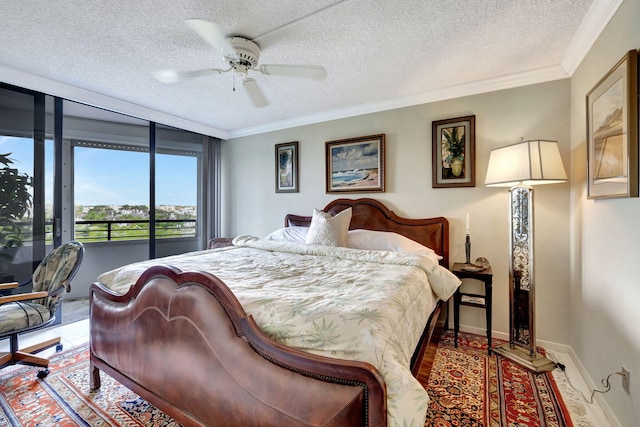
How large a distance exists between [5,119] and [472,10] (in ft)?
13.0

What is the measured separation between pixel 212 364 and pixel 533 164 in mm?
2426

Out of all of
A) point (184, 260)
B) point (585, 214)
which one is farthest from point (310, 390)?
point (585, 214)

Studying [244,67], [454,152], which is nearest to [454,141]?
[454,152]

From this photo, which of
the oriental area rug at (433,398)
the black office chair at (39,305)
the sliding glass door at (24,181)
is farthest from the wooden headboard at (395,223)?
the sliding glass door at (24,181)

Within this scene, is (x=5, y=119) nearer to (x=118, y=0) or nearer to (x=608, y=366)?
(x=118, y=0)

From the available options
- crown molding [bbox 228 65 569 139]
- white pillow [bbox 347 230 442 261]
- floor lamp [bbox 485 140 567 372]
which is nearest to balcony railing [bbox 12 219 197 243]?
crown molding [bbox 228 65 569 139]

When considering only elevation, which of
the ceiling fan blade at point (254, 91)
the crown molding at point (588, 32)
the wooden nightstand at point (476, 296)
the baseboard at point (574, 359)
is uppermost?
the crown molding at point (588, 32)

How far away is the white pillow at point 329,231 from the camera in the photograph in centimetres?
284

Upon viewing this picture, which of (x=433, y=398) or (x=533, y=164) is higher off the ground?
(x=533, y=164)

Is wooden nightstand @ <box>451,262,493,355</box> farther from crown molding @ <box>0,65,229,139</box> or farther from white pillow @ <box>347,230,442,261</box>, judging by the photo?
crown molding @ <box>0,65,229,139</box>

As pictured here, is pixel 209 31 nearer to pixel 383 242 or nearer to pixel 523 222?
pixel 383 242

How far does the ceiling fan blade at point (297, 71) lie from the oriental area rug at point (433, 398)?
201 centimetres

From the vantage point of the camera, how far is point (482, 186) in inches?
107

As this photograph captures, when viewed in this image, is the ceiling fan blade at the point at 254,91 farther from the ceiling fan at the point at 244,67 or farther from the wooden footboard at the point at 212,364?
the wooden footboard at the point at 212,364
